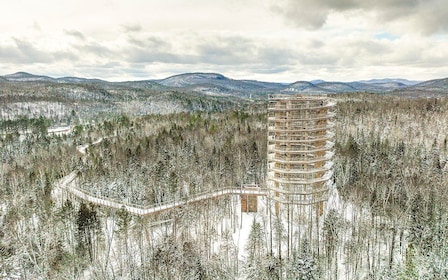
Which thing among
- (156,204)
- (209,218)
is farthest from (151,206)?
(209,218)

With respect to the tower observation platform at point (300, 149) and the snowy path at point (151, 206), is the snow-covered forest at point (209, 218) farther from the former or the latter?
the tower observation platform at point (300, 149)

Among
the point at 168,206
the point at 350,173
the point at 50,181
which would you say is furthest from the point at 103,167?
the point at 350,173

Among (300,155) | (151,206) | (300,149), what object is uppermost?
(300,149)

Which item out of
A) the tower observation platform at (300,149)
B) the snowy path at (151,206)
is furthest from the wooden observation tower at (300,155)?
the snowy path at (151,206)

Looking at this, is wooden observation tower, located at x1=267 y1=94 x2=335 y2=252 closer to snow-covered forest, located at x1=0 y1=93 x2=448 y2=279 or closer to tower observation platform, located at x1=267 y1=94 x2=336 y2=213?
tower observation platform, located at x1=267 y1=94 x2=336 y2=213

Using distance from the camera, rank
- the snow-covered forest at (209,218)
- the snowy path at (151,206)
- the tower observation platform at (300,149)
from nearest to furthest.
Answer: the snow-covered forest at (209,218)
the snowy path at (151,206)
the tower observation platform at (300,149)

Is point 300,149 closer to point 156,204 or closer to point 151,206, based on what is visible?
point 156,204

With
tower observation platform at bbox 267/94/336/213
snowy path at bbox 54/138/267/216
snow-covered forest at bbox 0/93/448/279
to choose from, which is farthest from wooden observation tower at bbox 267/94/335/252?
snow-covered forest at bbox 0/93/448/279

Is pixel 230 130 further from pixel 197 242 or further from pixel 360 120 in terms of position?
pixel 197 242

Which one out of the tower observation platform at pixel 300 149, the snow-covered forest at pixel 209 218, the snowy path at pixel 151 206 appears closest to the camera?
the snow-covered forest at pixel 209 218
